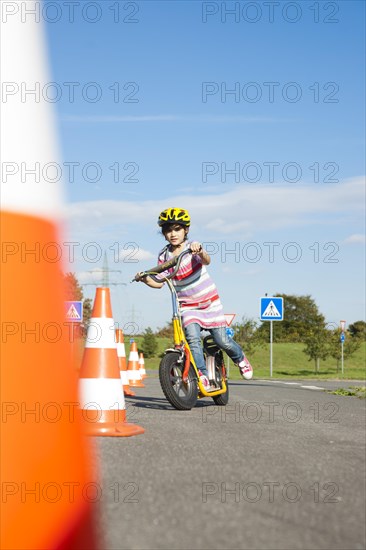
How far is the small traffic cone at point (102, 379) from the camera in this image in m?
6.24

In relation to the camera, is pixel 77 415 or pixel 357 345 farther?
pixel 357 345

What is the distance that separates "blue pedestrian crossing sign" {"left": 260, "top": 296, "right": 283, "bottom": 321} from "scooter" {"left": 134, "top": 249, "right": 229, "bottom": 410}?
63.2ft

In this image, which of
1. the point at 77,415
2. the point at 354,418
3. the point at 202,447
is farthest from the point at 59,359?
the point at 354,418

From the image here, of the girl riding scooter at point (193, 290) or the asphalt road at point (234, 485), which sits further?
the girl riding scooter at point (193, 290)

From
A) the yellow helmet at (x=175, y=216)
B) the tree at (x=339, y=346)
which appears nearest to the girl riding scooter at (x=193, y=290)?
the yellow helmet at (x=175, y=216)

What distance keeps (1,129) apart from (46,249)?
0.52 m

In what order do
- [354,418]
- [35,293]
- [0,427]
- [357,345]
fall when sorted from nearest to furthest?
[0,427] < [35,293] < [354,418] < [357,345]

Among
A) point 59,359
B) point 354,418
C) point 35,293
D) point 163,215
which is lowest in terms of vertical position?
point 354,418

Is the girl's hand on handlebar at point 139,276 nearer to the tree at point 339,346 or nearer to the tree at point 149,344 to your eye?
the tree at point 339,346

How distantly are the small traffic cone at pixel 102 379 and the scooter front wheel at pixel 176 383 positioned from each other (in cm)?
152

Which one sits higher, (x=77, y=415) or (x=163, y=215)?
(x=163, y=215)

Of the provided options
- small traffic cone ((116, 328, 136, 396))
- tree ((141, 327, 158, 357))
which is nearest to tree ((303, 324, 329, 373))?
tree ((141, 327, 158, 357))

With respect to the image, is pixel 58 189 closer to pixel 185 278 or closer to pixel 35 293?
pixel 35 293

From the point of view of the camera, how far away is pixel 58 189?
3746 millimetres
